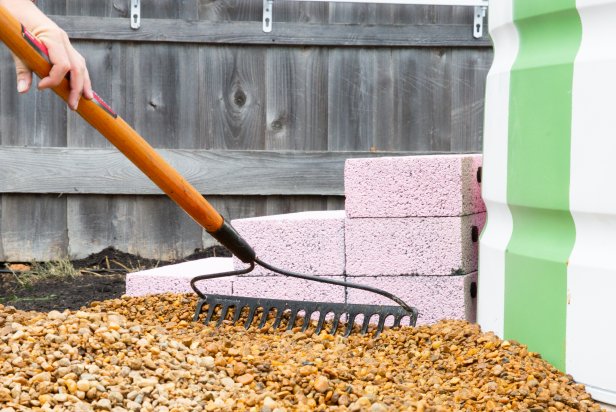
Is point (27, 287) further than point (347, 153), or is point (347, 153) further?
point (347, 153)

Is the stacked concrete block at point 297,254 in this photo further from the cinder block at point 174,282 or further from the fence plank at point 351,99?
the fence plank at point 351,99

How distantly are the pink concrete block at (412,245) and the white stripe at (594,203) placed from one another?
89 cm

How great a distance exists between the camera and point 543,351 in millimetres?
2295

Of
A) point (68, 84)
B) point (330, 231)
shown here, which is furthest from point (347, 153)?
point (68, 84)

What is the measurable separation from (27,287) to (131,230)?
75 centimetres

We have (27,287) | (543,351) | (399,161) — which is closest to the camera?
(543,351)

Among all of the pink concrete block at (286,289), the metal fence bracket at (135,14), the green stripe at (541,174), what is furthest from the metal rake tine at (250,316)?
the metal fence bracket at (135,14)

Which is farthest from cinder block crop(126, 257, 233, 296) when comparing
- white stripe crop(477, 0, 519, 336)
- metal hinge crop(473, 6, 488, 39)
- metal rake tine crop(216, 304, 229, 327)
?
metal hinge crop(473, 6, 488, 39)

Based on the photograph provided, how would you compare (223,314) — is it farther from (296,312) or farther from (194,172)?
(194,172)

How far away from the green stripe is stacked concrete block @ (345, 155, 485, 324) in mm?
627

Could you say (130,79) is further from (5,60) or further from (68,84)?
(68,84)

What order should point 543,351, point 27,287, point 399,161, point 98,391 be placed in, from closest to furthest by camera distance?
point 98,391 → point 543,351 → point 399,161 → point 27,287

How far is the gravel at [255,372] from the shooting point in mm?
1935

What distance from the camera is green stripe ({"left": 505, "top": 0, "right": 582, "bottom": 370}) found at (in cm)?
220
